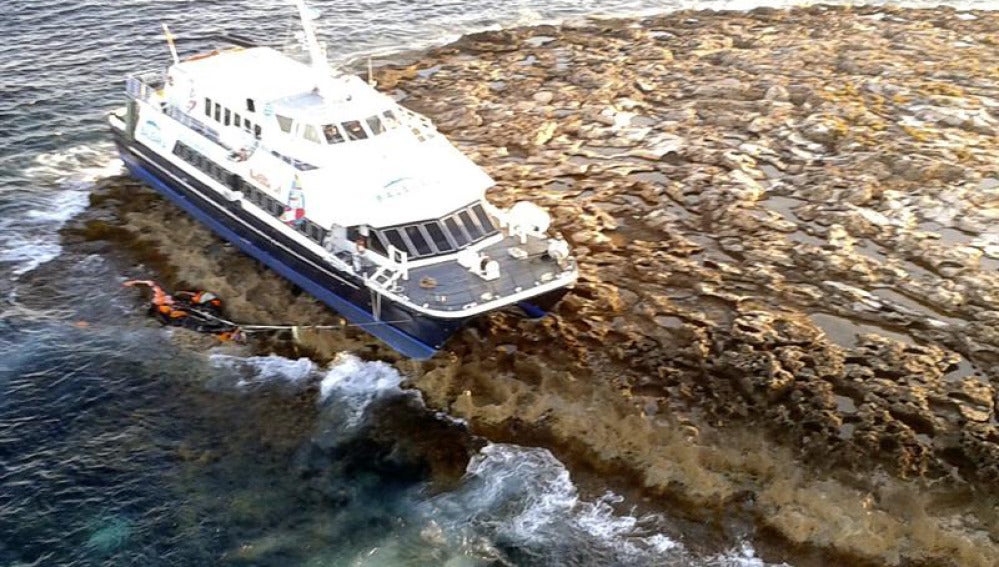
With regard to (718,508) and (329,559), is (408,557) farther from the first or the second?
(718,508)

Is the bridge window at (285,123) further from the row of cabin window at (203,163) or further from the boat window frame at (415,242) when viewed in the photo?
the boat window frame at (415,242)

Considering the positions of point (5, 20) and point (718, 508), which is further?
point (5, 20)

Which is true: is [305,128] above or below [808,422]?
above

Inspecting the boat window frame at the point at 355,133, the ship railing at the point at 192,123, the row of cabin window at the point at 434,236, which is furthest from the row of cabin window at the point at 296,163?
the ship railing at the point at 192,123

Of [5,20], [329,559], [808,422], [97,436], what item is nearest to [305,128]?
[97,436]

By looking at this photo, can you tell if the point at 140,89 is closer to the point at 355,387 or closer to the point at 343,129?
the point at 343,129

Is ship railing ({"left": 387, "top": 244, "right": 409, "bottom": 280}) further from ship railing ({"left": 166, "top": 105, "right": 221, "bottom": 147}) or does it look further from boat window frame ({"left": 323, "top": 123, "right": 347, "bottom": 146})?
ship railing ({"left": 166, "top": 105, "right": 221, "bottom": 147})

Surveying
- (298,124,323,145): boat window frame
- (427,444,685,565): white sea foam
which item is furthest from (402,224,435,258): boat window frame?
(427,444,685,565): white sea foam

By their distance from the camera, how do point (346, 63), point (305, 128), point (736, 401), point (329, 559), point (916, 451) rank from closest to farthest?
point (329, 559) < point (916, 451) < point (736, 401) < point (305, 128) < point (346, 63)
